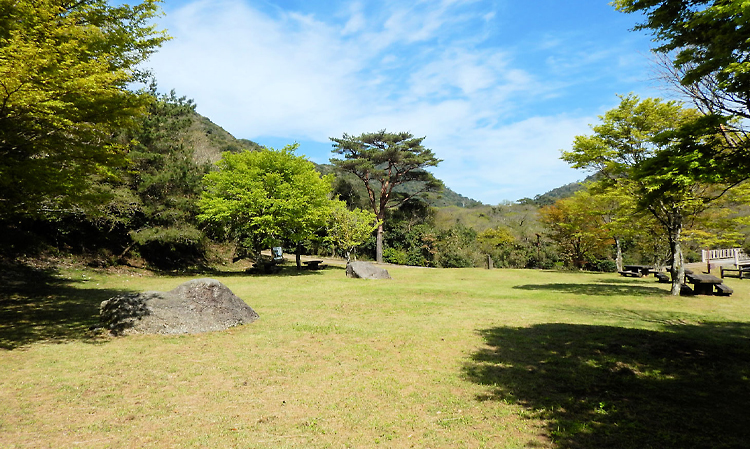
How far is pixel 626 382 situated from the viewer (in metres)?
5.51

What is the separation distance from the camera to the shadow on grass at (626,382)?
399 cm

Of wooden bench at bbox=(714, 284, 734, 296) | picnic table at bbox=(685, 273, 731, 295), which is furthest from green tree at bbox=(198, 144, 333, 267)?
wooden bench at bbox=(714, 284, 734, 296)

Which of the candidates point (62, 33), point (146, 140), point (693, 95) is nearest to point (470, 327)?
point (693, 95)

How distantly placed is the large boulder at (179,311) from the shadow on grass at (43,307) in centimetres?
64

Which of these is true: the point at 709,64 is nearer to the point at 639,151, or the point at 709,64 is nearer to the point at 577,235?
the point at 639,151

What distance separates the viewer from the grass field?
4.02 m

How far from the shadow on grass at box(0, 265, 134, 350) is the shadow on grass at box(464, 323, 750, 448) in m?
8.29

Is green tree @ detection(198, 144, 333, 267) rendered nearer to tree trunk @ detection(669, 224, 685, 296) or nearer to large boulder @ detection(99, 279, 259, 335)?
large boulder @ detection(99, 279, 259, 335)

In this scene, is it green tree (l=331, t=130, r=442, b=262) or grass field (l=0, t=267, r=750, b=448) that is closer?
grass field (l=0, t=267, r=750, b=448)

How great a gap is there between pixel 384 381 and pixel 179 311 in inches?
222

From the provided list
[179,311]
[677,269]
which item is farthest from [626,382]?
[677,269]

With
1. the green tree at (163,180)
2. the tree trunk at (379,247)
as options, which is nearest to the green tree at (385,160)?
the tree trunk at (379,247)

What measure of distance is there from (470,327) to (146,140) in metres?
19.5

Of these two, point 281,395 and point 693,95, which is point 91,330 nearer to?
point 281,395
